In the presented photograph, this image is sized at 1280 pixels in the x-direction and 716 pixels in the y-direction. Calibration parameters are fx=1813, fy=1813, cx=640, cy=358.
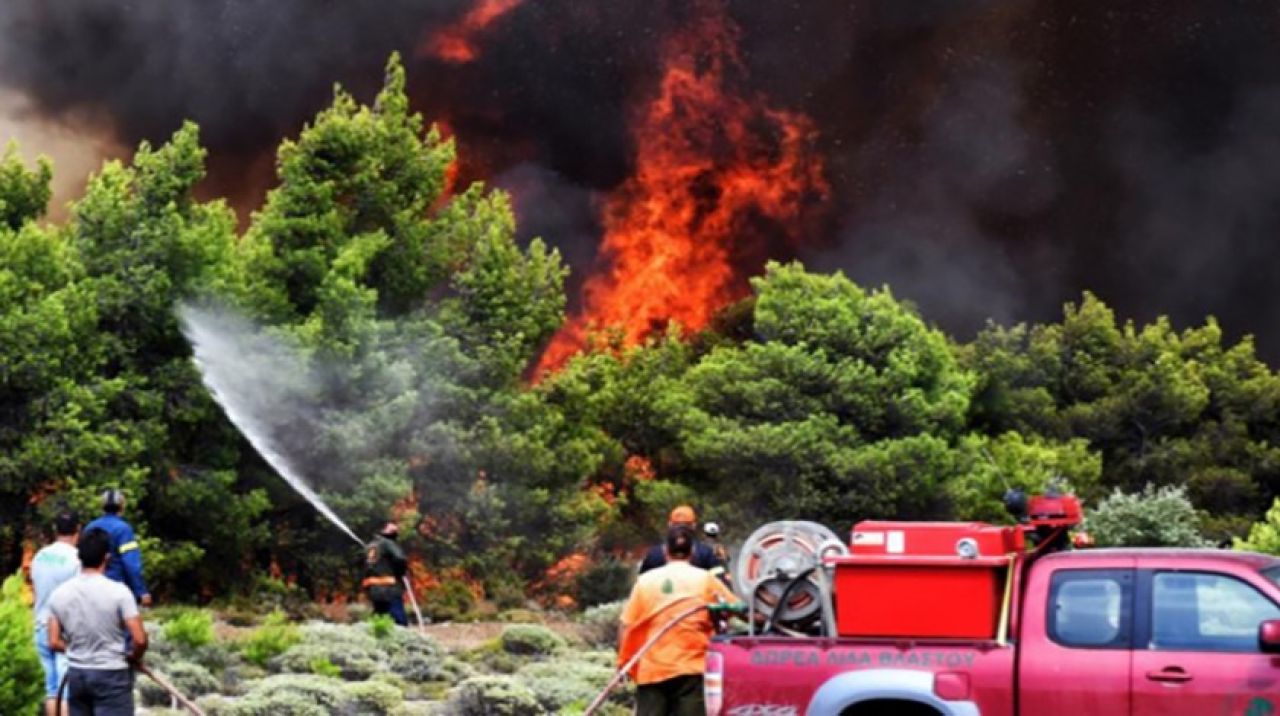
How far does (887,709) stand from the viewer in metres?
11.3

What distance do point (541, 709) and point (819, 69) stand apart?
6313 centimetres

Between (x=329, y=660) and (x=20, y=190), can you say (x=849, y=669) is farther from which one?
(x=20, y=190)

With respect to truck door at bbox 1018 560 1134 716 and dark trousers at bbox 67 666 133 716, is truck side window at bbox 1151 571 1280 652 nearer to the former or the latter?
truck door at bbox 1018 560 1134 716

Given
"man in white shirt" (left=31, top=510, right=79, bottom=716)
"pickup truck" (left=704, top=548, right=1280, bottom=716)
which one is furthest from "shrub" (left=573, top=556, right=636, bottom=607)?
"pickup truck" (left=704, top=548, right=1280, bottom=716)


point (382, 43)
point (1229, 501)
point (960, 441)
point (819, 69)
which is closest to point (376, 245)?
point (960, 441)

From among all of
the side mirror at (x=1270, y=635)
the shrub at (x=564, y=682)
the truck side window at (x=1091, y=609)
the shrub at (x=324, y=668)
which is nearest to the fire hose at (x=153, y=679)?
the truck side window at (x=1091, y=609)

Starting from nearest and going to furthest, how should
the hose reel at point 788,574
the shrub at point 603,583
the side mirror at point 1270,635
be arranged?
1. the side mirror at point 1270,635
2. the hose reel at point 788,574
3. the shrub at point 603,583

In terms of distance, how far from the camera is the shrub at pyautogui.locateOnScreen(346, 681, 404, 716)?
764 inches

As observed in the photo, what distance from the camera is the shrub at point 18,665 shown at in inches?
597

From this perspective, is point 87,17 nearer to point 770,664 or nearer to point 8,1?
point 8,1

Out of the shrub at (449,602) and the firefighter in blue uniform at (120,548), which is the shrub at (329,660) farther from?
the shrub at (449,602)

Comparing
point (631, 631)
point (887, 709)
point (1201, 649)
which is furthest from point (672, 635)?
point (1201, 649)

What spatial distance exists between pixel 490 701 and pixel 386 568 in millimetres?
6516

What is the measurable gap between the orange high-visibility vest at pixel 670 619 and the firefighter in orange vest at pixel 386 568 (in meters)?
13.1
